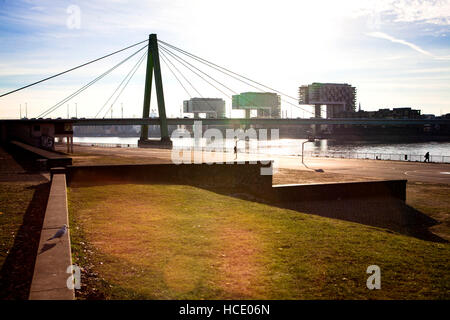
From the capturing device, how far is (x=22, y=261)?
310 inches

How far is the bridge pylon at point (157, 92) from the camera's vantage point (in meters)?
77.2

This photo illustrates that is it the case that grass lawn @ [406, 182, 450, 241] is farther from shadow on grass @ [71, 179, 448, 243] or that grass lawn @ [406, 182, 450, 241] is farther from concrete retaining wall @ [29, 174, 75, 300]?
concrete retaining wall @ [29, 174, 75, 300]

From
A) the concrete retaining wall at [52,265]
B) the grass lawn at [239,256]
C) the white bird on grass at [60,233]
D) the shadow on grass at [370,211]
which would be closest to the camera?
the concrete retaining wall at [52,265]

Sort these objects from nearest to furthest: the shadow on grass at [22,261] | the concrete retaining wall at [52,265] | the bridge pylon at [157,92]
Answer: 1. the concrete retaining wall at [52,265]
2. the shadow on grass at [22,261]
3. the bridge pylon at [157,92]

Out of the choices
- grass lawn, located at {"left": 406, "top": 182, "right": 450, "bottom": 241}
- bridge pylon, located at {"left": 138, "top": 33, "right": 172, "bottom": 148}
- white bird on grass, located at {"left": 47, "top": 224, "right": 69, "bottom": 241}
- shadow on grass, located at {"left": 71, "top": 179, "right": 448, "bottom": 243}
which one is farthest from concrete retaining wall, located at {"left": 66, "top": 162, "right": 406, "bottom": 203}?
bridge pylon, located at {"left": 138, "top": 33, "right": 172, "bottom": 148}

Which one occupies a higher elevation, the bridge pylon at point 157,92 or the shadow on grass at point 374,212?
the bridge pylon at point 157,92

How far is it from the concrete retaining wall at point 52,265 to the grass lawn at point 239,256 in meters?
0.44

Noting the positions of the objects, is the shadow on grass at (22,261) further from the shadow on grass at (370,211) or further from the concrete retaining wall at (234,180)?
the concrete retaining wall at (234,180)

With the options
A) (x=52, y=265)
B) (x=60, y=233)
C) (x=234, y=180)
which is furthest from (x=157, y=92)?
(x=52, y=265)

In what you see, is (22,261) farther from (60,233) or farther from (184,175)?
(184,175)

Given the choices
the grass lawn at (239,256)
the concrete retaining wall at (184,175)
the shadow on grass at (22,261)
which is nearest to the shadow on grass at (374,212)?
the concrete retaining wall at (184,175)

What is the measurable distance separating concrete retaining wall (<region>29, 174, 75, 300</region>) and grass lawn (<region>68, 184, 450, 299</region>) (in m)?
0.44

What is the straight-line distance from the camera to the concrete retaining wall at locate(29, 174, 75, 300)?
19.2 ft
